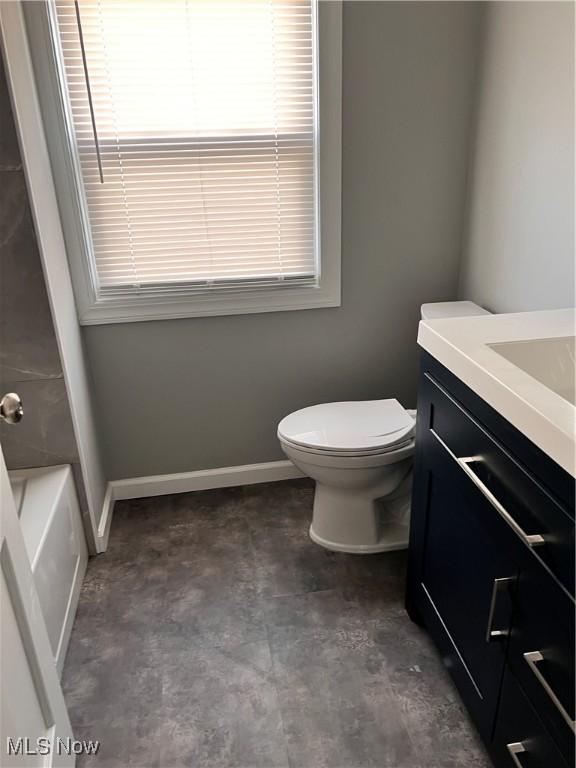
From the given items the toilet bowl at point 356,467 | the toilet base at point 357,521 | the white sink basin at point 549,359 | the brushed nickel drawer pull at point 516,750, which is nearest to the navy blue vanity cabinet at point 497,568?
the brushed nickel drawer pull at point 516,750

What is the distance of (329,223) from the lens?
2148 mm

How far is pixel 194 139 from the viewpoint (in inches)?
78.3

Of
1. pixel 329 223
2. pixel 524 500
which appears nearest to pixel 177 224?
pixel 329 223

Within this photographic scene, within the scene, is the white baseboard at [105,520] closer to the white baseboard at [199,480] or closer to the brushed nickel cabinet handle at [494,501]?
the white baseboard at [199,480]

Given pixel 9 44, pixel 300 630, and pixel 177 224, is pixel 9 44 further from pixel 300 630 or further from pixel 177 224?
pixel 300 630

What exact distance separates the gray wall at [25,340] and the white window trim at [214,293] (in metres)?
0.35

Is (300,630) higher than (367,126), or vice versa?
(367,126)

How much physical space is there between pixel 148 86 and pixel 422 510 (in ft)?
5.27

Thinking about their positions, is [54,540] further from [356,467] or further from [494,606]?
[494,606]

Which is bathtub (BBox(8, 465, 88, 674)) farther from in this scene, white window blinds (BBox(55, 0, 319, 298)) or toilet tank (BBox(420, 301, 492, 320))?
toilet tank (BBox(420, 301, 492, 320))

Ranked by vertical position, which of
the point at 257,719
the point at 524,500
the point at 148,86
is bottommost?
the point at 257,719

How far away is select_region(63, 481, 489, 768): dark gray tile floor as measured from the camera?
141cm

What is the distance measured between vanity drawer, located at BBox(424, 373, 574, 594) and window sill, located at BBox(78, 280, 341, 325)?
928 millimetres

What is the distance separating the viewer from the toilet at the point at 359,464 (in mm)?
1858
